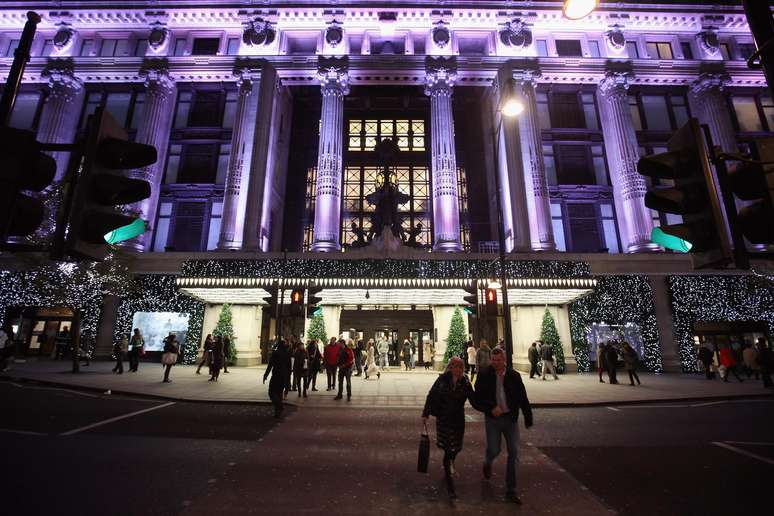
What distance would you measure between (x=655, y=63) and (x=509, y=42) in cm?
1180

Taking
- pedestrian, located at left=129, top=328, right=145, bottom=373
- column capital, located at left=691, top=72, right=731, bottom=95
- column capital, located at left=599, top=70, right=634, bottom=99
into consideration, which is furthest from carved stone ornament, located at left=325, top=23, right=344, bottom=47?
column capital, located at left=691, top=72, right=731, bottom=95

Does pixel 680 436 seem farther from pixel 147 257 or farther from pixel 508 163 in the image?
pixel 147 257

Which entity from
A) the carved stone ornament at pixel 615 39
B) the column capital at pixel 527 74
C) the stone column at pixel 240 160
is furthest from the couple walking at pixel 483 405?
the carved stone ornament at pixel 615 39

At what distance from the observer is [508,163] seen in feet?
93.2

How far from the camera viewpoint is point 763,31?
3205 millimetres

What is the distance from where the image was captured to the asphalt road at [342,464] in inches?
197

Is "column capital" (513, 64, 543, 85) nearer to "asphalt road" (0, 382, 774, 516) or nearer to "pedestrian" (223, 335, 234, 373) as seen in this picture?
"asphalt road" (0, 382, 774, 516)

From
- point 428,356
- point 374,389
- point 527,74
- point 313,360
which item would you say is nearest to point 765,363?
point 428,356

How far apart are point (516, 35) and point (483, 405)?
34736mm

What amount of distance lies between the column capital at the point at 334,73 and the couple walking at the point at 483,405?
29.2 m

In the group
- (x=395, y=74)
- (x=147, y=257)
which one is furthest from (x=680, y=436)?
(x=395, y=74)

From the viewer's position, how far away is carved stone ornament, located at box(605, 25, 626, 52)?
3138 centimetres

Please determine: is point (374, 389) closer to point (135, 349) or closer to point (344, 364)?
point (344, 364)

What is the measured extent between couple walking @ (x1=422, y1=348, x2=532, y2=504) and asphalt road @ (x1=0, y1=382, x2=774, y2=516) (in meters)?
0.63
